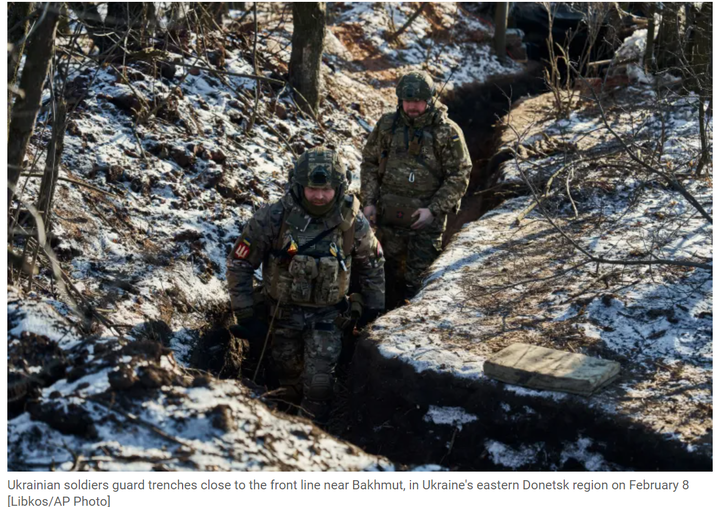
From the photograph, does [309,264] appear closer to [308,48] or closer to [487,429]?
[487,429]

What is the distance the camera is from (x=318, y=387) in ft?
19.6

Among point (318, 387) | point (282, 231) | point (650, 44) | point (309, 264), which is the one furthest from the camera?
point (650, 44)

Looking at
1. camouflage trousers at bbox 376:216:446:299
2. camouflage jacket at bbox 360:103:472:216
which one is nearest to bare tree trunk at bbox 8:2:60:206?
camouflage jacket at bbox 360:103:472:216

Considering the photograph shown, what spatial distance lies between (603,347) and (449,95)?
29.1 feet

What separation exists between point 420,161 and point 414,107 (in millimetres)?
543

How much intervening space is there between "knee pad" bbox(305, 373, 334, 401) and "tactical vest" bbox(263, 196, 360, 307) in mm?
536

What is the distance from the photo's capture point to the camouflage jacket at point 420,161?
24.5 ft

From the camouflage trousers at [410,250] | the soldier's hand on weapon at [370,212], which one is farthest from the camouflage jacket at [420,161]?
the camouflage trousers at [410,250]

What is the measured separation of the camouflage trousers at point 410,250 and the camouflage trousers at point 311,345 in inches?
68.6

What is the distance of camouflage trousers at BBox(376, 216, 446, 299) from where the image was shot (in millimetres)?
7727

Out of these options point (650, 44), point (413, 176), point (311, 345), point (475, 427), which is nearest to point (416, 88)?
point (413, 176)

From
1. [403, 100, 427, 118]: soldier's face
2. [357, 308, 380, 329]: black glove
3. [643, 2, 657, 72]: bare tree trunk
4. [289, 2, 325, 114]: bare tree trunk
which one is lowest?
[357, 308, 380, 329]: black glove

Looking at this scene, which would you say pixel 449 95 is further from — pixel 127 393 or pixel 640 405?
pixel 127 393

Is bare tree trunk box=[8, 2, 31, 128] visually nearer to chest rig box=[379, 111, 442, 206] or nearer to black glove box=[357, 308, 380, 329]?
black glove box=[357, 308, 380, 329]
